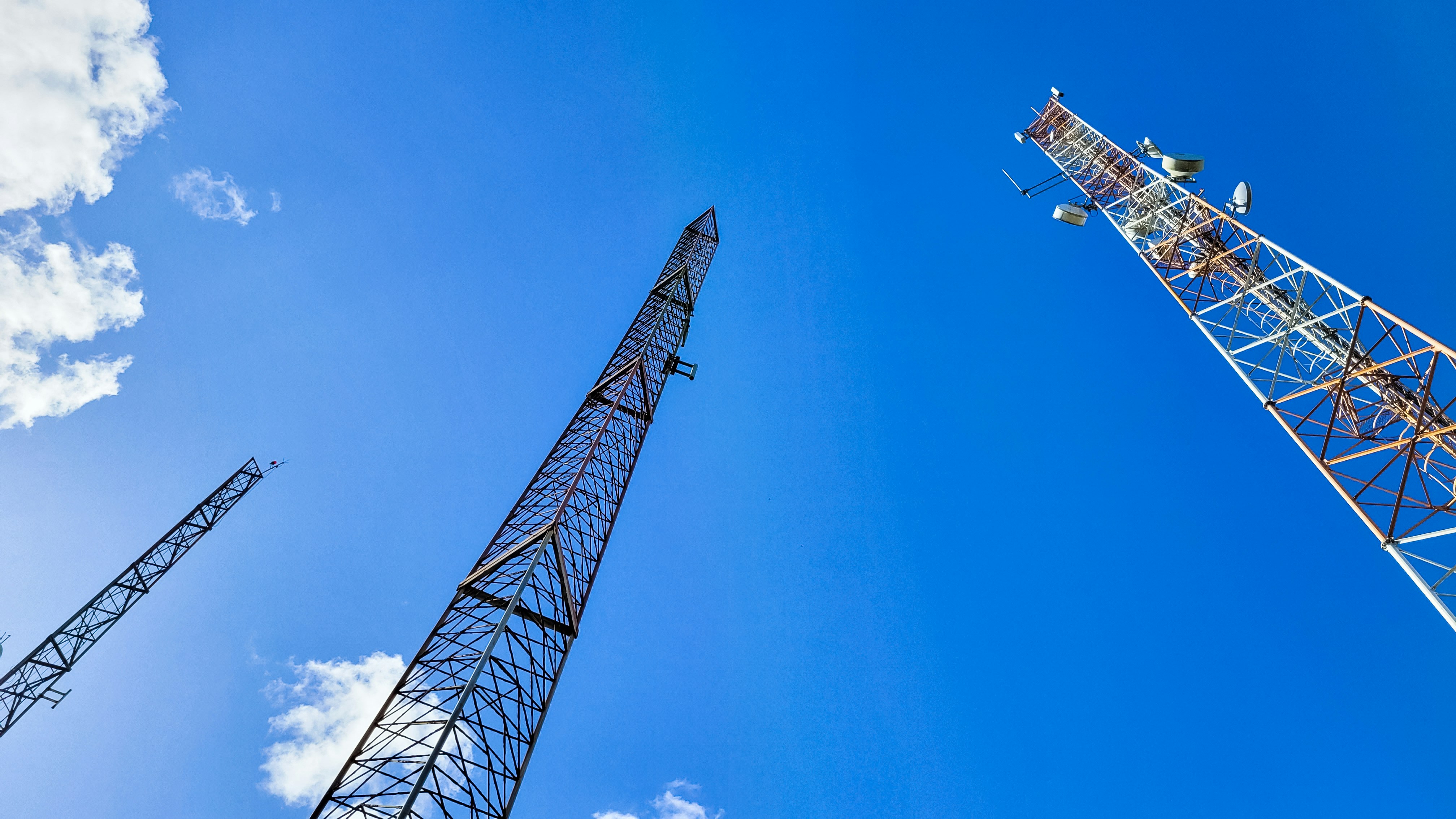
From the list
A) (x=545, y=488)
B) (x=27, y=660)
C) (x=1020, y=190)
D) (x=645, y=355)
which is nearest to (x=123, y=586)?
(x=27, y=660)

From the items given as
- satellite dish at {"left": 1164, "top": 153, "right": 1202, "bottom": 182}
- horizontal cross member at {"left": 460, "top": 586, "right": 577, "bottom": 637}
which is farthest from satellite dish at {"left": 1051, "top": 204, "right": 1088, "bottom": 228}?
horizontal cross member at {"left": 460, "top": 586, "right": 577, "bottom": 637}

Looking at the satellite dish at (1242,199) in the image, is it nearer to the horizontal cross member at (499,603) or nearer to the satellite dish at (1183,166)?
the satellite dish at (1183,166)

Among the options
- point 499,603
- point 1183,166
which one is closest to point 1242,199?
point 1183,166

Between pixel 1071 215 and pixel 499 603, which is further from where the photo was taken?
pixel 1071 215

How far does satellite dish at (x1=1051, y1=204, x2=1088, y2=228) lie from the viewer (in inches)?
1081

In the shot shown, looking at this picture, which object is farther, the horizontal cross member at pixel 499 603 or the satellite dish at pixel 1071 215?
the satellite dish at pixel 1071 215

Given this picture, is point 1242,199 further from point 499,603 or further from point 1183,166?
point 499,603

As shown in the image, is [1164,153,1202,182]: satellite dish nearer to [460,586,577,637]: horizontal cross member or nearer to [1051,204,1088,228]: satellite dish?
[1051,204,1088,228]: satellite dish

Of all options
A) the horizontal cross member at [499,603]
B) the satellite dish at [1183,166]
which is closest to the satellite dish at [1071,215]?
the satellite dish at [1183,166]

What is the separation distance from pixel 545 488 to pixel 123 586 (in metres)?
32.2

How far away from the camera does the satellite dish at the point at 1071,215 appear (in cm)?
2745

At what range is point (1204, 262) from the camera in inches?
919

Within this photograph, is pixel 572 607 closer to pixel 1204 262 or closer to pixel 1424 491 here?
pixel 1424 491

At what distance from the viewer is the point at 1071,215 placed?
27.6 metres
